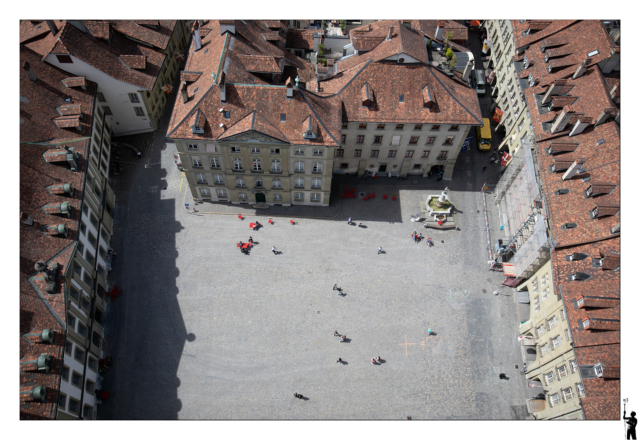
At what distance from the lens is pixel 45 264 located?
48.0m

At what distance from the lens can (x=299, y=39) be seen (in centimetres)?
7650

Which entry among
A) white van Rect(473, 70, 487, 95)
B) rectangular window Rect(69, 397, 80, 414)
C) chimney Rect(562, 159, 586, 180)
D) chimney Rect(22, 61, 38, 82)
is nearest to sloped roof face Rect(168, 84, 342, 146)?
chimney Rect(22, 61, 38, 82)

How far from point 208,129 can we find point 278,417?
Answer: 1524 inches

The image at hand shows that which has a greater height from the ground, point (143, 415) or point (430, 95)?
point (430, 95)

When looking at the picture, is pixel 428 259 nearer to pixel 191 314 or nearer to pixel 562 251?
pixel 562 251

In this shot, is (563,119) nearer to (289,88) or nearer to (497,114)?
(497,114)

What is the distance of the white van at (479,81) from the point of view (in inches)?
3327

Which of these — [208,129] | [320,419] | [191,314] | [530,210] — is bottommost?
[320,419]

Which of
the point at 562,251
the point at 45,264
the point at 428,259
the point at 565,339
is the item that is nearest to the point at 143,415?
the point at 45,264

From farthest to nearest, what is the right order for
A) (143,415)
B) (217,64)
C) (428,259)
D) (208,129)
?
(428,259), (217,64), (208,129), (143,415)

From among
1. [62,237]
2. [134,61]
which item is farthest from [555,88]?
[62,237]

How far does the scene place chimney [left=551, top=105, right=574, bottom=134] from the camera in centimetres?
5797

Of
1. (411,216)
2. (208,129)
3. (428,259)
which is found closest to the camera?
(208,129)

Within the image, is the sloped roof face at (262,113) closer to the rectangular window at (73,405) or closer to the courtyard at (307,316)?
the courtyard at (307,316)
